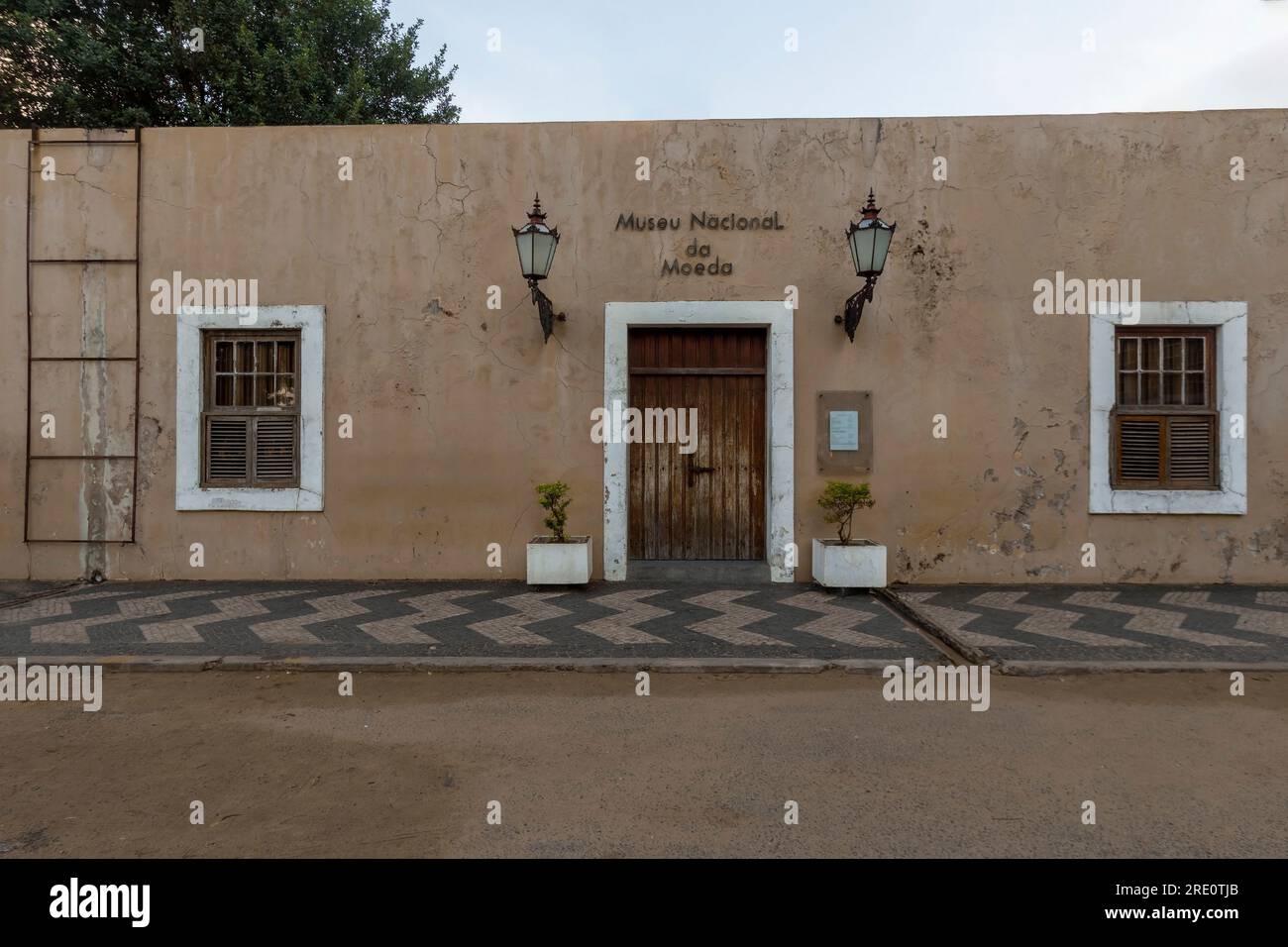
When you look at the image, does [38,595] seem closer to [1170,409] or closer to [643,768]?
[643,768]

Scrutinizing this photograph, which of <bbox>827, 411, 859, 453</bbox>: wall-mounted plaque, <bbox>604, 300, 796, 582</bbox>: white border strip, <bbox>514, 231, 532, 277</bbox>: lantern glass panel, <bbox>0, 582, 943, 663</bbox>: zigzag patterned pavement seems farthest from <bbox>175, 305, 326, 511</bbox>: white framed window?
<bbox>827, 411, 859, 453</bbox>: wall-mounted plaque

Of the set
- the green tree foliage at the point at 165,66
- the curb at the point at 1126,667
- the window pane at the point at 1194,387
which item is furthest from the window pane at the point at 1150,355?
the green tree foliage at the point at 165,66

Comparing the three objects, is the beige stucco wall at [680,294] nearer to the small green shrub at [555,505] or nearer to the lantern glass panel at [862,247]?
the small green shrub at [555,505]

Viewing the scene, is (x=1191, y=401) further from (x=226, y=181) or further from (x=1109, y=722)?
(x=226, y=181)

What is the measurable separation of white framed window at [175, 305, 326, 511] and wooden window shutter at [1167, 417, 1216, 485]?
9.31 m

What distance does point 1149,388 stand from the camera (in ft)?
23.6

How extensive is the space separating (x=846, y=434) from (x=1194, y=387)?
12.5 feet

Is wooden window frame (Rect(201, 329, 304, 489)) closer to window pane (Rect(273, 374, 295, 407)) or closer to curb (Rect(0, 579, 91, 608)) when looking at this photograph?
window pane (Rect(273, 374, 295, 407))

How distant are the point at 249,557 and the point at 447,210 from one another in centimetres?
446

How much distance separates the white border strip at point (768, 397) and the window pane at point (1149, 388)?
383 centimetres

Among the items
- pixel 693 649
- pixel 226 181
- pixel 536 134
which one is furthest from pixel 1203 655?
pixel 226 181

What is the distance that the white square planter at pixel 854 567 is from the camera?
6.62 m

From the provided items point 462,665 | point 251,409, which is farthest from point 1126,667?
point 251,409

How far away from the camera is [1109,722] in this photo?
369 centimetres
